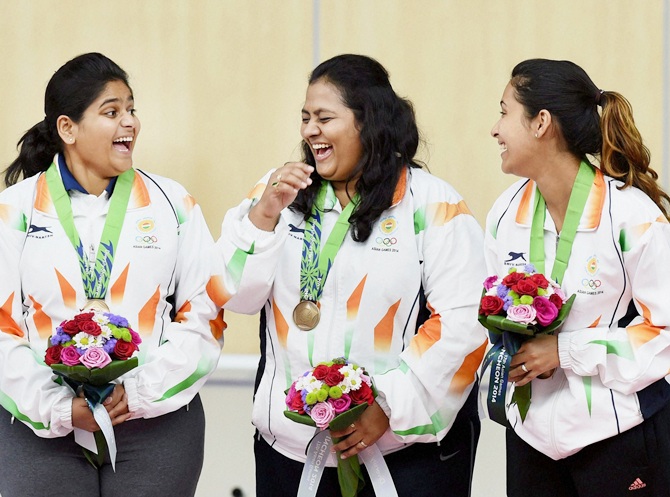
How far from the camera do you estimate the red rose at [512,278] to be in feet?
9.41

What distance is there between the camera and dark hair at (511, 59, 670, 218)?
2.99 meters

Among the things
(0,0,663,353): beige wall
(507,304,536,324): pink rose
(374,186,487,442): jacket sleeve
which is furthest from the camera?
(0,0,663,353): beige wall

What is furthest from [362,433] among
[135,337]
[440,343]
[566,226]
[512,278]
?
[566,226]

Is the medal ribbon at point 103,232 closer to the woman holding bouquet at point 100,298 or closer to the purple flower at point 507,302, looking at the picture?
the woman holding bouquet at point 100,298

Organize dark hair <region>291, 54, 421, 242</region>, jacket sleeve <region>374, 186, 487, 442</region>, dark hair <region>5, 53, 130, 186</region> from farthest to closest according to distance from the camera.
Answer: dark hair <region>5, 53, 130, 186</region>, dark hair <region>291, 54, 421, 242</region>, jacket sleeve <region>374, 186, 487, 442</region>

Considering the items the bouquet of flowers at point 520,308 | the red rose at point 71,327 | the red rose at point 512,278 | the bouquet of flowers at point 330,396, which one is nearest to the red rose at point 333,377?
the bouquet of flowers at point 330,396

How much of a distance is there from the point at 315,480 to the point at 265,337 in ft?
1.51

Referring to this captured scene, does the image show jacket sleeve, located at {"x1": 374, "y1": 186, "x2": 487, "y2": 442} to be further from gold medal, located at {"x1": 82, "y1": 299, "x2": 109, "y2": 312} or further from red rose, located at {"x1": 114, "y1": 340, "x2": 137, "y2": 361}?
gold medal, located at {"x1": 82, "y1": 299, "x2": 109, "y2": 312}

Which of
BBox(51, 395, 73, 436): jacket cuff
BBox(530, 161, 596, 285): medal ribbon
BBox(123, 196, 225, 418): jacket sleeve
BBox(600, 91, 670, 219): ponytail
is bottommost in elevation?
BBox(51, 395, 73, 436): jacket cuff

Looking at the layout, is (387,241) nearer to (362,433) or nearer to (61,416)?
(362,433)

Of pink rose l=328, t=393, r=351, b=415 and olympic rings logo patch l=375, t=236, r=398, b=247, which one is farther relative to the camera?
olympic rings logo patch l=375, t=236, r=398, b=247

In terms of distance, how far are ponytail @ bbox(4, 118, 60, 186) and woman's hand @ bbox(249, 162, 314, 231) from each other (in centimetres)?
80

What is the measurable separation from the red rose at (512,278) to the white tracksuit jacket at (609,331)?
5.3 inches

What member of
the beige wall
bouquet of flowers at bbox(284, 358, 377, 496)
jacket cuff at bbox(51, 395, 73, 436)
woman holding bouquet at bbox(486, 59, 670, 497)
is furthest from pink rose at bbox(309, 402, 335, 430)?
the beige wall
